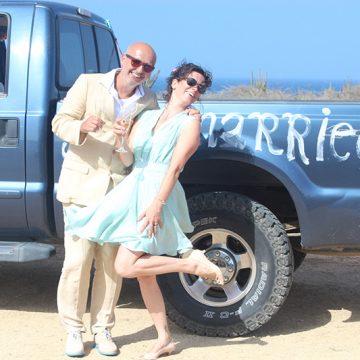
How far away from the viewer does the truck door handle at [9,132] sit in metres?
4.82

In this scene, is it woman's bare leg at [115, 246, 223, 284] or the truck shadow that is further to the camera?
the truck shadow

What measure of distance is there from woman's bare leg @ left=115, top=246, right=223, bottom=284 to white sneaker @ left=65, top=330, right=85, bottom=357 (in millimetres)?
473

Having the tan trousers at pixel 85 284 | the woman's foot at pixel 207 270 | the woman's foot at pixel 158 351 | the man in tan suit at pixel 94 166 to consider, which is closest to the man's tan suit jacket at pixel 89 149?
the man in tan suit at pixel 94 166

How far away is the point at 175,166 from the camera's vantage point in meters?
4.21

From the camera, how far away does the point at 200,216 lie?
4.84 metres

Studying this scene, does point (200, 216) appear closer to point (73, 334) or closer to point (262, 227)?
point (262, 227)

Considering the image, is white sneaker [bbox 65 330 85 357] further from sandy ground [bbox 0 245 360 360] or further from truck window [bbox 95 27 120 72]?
truck window [bbox 95 27 120 72]

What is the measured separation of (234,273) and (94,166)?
41.1 inches

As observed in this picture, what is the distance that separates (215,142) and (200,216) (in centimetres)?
44

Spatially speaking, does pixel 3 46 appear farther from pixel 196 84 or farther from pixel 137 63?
pixel 196 84

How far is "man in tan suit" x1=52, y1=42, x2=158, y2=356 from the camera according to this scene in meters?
4.30

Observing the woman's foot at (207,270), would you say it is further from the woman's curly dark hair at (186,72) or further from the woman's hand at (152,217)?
the woman's curly dark hair at (186,72)

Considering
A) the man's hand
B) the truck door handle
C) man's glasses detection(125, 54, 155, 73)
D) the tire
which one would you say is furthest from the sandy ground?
man's glasses detection(125, 54, 155, 73)

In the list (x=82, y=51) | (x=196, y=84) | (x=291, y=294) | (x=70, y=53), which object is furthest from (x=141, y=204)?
(x=291, y=294)
